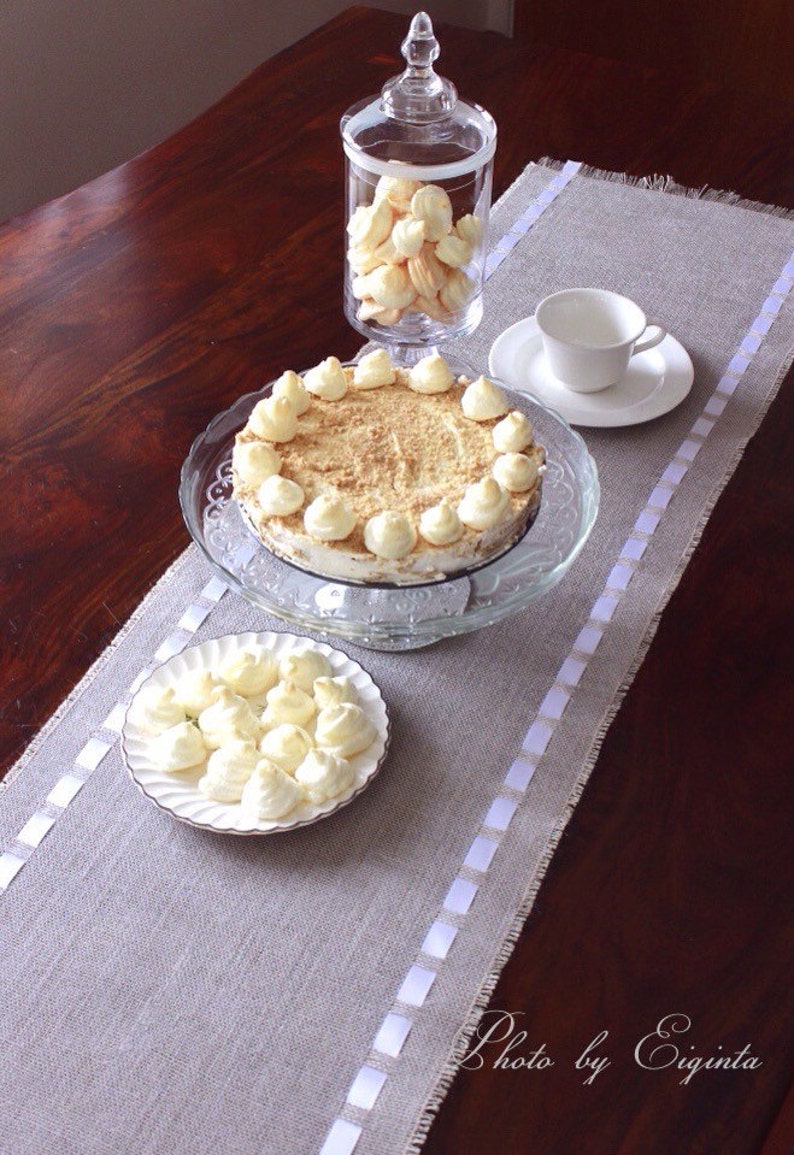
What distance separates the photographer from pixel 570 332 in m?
1.28

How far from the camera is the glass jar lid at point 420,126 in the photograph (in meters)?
1.22

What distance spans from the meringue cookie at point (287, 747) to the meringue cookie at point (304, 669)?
0.16ft

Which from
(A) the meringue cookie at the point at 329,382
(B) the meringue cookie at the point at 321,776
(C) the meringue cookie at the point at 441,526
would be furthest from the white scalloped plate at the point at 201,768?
(A) the meringue cookie at the point at 329,382

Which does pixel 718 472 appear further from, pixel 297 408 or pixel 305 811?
pixel 305 811

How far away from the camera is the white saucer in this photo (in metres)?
1.23

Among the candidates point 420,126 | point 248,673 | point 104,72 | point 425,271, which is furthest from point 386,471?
point 104,72

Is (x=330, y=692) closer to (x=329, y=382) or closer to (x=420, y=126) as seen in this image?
(x=329, y=382)

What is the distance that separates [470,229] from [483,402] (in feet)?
0.93

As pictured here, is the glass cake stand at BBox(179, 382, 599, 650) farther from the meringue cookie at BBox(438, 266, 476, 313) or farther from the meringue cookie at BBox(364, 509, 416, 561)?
the meringue cookie at BBox(438, 266, 476, 313)

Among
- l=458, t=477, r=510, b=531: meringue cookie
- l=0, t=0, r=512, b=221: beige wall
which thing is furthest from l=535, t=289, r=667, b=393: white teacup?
l=0, t=0, r=512, b=221: beige wall

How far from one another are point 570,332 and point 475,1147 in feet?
2.62

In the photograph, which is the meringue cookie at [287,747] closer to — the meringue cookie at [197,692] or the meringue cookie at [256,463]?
the meringue cookie at [197,692]

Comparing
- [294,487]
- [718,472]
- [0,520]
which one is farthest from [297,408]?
[718,472]

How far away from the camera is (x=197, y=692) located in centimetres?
91
